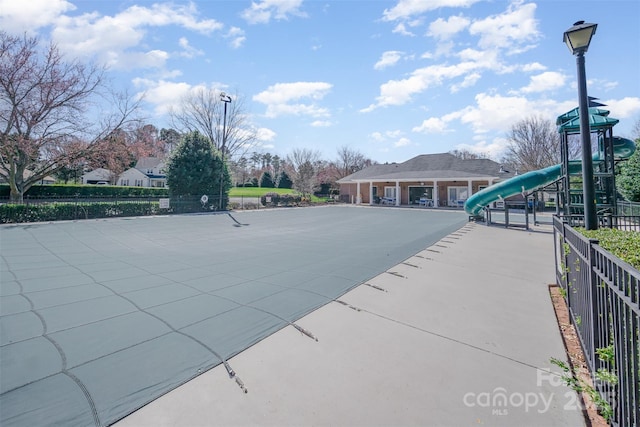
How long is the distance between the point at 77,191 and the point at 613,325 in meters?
35.7

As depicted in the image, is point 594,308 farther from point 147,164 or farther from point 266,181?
point 147,164

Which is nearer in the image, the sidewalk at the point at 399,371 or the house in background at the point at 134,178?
the sidewalk at the point at 399,371

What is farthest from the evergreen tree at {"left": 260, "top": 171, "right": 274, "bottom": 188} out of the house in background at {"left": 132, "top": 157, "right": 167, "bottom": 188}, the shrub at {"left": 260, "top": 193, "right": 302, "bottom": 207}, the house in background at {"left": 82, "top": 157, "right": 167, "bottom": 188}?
the shrub at {"left": 260, "top": 193, "right": 302, "bottom": 207}

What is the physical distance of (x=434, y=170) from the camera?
2891 cm

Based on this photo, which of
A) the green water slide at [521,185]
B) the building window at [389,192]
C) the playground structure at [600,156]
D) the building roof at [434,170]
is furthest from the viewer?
the building window at [389,192]

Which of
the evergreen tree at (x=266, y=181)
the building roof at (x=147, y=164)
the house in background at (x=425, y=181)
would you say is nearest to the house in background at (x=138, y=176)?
the building roof at (x=147, y=164)

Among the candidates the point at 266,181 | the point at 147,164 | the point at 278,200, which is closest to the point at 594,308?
the point at 278,200

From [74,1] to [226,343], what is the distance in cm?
1254

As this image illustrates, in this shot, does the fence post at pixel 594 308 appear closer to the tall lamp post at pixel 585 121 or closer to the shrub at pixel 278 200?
the tall lamp post at pixel 585 121

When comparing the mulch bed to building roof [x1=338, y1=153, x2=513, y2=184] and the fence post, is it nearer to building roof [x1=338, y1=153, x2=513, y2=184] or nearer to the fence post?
the fence post

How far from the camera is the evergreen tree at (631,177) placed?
34.5 ft

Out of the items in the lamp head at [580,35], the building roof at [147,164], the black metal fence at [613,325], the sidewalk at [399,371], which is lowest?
the sidewalk at [399,371]

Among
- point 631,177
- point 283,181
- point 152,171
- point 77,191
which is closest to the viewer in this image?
point 631,177

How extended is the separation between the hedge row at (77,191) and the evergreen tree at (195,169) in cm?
882
